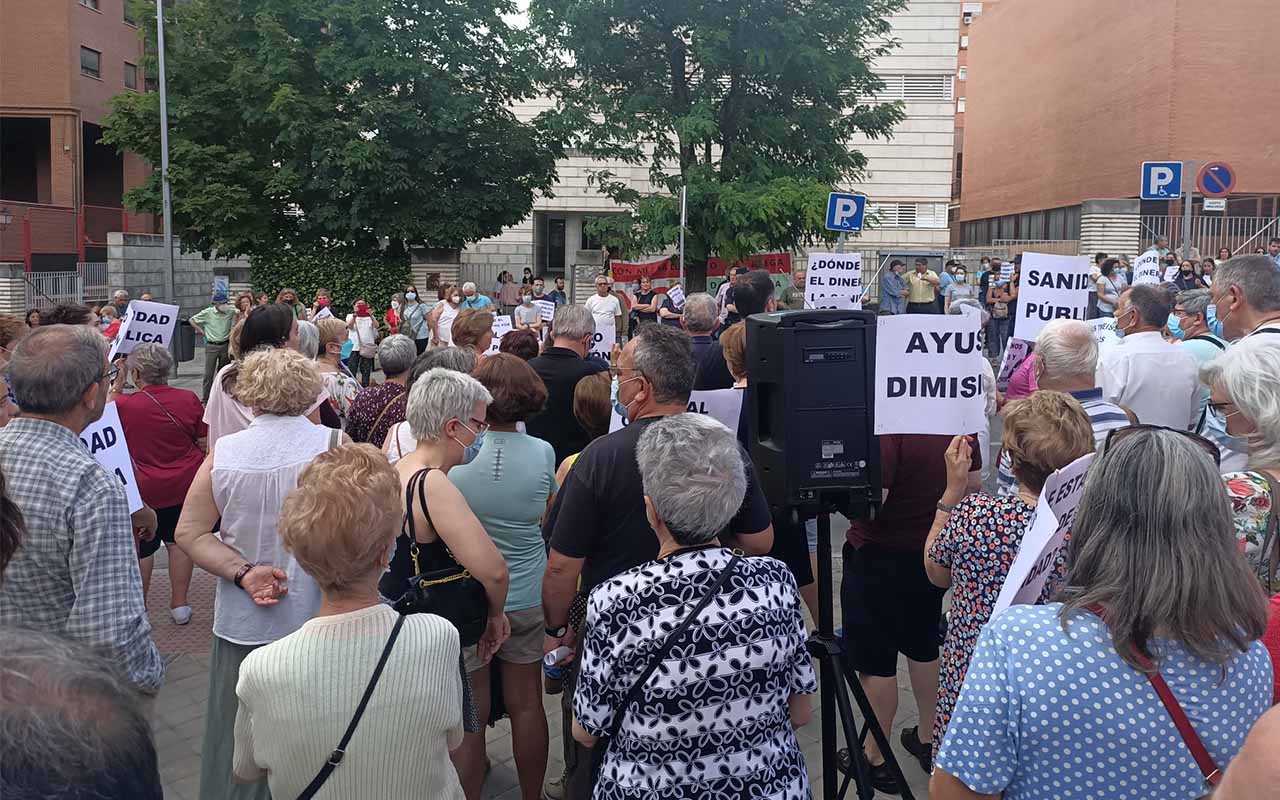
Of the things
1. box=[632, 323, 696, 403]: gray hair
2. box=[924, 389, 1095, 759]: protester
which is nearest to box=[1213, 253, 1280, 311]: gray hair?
box=[924, 389, 1095, 759]: protester

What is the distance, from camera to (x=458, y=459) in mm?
4102

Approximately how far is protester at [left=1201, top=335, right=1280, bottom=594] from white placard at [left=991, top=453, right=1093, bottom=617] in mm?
417

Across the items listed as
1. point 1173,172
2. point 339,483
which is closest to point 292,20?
point 1173,172

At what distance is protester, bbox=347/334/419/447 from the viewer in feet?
20.0

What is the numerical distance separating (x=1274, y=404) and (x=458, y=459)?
8.93 ft

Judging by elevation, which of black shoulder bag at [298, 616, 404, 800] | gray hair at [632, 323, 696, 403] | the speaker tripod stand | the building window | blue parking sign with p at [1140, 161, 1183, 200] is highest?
the building window

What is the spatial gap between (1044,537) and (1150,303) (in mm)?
3862

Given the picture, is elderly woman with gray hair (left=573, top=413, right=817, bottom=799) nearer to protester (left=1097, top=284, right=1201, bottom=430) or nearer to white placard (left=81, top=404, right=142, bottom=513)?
white placard (left=81, top=404, right=142, bottom=513)

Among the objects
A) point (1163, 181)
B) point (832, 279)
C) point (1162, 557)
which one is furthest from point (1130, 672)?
point (1163, 181)

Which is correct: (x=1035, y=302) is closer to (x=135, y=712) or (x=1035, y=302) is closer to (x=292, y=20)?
(x=135, y=712)

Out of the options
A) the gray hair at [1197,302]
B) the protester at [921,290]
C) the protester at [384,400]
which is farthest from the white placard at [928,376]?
the protester at [921,290]

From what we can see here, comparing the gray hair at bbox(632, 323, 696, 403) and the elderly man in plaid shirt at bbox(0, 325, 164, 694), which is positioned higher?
the gray hair at bbox(632, 323, 696, 403)

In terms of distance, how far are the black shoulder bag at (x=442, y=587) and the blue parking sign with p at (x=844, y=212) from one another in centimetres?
1131

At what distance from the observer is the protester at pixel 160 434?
6559mm
